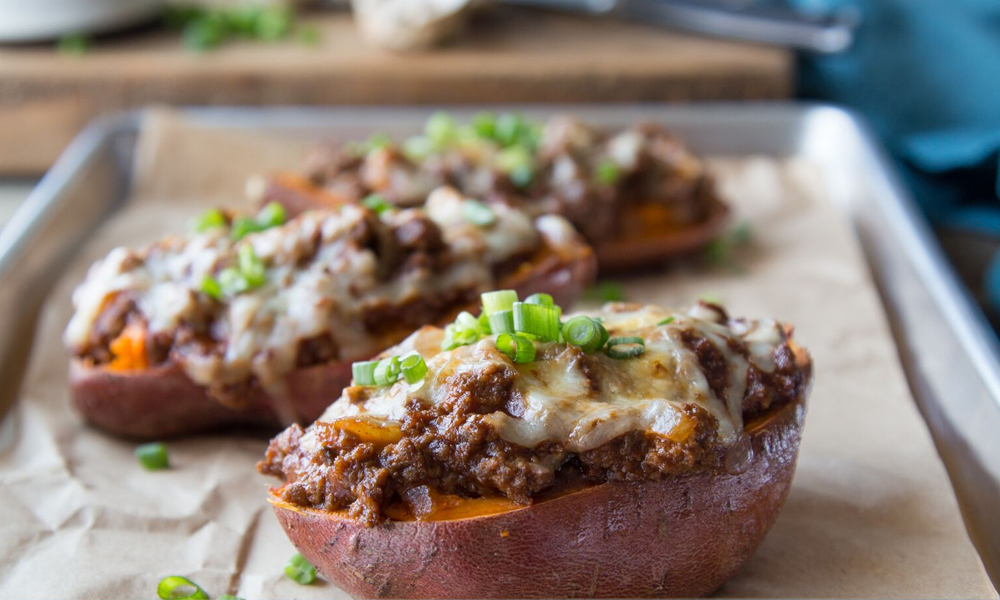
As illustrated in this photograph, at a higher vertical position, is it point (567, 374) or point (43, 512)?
point (567, 374)

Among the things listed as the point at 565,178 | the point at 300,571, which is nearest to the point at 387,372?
the point at 300,571

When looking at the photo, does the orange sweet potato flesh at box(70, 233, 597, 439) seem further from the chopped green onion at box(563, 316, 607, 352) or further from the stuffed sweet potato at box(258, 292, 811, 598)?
the chopped green onion at box(563, 316, 607, 352)

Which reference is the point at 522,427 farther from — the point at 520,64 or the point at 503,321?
the point at 520,64

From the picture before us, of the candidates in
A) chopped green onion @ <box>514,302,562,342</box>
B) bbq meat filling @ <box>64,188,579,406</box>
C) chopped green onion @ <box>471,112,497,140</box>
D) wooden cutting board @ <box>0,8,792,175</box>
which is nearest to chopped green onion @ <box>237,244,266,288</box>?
bbq meat filling @ <box>64,188,579,406</box>

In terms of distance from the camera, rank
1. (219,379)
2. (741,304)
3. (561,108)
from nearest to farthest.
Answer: (219,379) < (741,304) < (561,108)

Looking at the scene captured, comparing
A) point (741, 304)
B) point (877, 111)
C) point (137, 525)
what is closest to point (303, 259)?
point (137, 525)

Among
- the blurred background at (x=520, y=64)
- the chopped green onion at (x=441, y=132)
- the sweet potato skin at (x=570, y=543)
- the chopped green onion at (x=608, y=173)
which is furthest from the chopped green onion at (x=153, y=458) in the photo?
the blurred background at (x=520, y=64)

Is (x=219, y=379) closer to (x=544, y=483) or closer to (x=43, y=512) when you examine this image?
(x=43, y=512)
